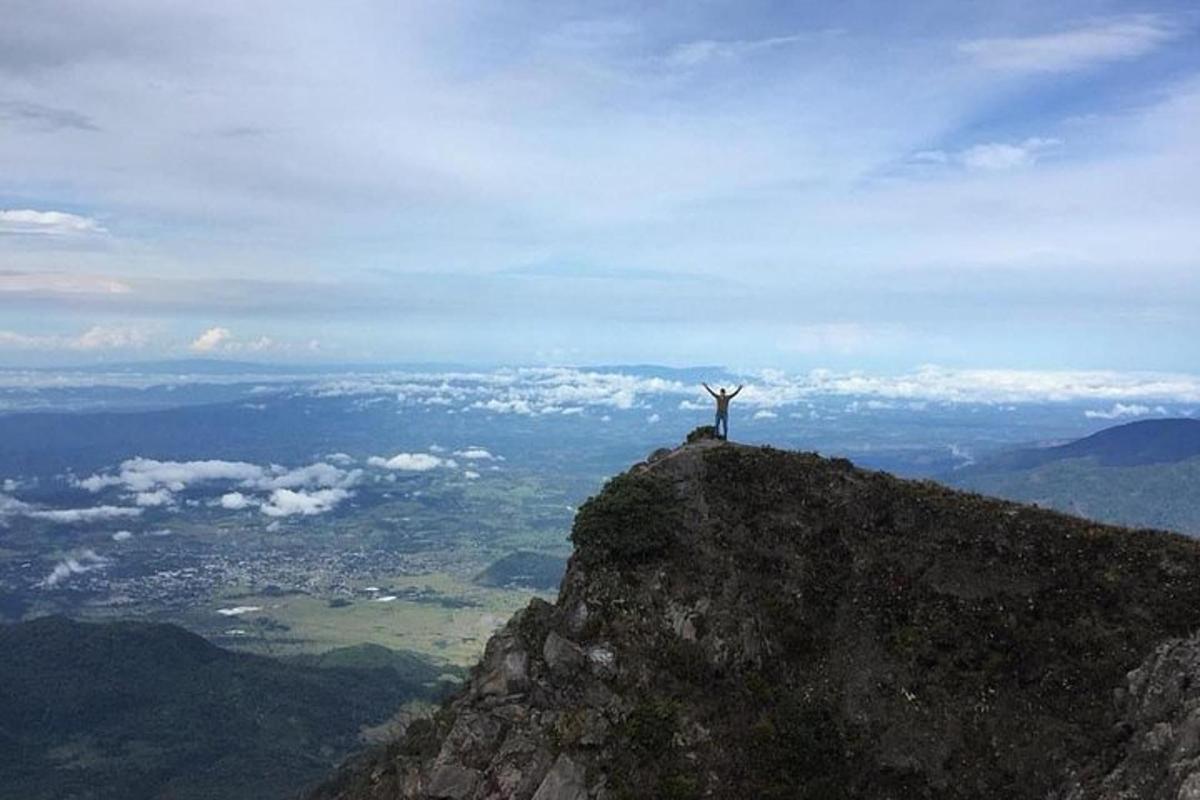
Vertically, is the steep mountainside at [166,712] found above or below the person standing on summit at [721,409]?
below

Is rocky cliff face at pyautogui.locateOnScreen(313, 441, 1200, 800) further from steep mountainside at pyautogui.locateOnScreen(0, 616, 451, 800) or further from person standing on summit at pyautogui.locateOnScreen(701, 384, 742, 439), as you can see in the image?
steep mountainside at pyautogui.locateOnScreen(0, 616, 451, 800)

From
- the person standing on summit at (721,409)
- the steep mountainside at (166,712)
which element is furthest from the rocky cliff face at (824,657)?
the steep mountainside at (166,712)

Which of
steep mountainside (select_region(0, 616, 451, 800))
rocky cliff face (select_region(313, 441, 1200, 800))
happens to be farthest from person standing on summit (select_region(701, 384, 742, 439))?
steep mountainside (select_region(0, 616, 451, 800))

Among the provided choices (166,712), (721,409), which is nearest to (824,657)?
(721,409)

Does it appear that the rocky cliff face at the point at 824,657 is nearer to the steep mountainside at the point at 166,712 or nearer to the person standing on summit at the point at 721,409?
the person standing on summit at the point at 721,409

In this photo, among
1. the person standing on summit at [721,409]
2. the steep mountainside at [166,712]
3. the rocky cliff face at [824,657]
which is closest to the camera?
the rocky cliff face at [824,657]

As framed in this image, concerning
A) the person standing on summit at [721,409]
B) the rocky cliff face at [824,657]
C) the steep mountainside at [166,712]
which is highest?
the person standing on summit at [721,409]

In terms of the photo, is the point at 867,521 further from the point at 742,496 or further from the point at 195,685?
the point at 195,685
